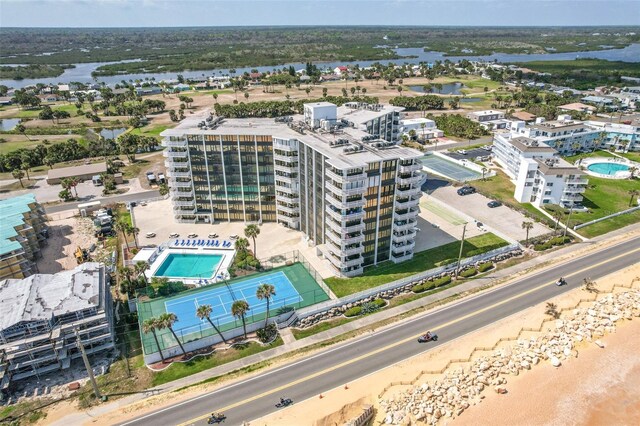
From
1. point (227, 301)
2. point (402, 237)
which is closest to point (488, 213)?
point (402, 237)

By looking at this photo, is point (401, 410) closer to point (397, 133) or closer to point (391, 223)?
point (391, 223)

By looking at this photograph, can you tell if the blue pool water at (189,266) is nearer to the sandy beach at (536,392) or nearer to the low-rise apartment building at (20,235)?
the low-rise apartment building at (20,235)

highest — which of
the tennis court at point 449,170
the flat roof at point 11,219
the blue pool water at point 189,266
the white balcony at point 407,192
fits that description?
the white balcony at point 407,192

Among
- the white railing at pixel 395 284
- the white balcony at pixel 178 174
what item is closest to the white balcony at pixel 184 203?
the white balcony at pixel 178 174

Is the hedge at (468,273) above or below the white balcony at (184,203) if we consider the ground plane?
below

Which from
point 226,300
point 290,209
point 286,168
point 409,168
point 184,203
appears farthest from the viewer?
point 184,203

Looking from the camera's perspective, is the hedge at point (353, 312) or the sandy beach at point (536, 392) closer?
the sandy beach at point (536, 392)

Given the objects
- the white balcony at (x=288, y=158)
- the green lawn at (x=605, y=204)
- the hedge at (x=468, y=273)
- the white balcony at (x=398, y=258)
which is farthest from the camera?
the green lawn at (x=605, y=204)

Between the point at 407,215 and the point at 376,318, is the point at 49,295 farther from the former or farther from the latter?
the point at 407,215
